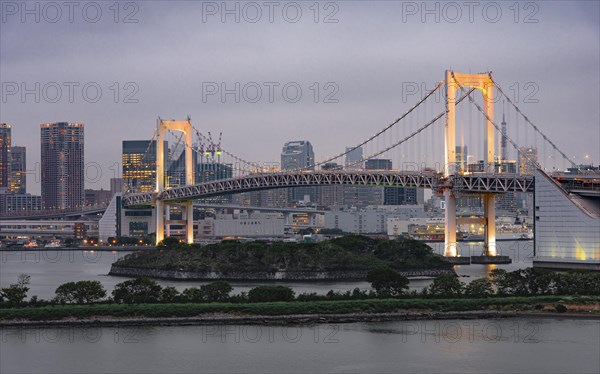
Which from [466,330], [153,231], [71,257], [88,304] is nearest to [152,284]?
[88,304]

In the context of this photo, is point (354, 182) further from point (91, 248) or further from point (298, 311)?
point (91, 248)

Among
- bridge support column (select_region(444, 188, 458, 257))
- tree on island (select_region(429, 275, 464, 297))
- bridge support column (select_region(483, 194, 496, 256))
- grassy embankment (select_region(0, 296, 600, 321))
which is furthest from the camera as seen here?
bridge support column (select_region(483, 194, 496, 256))

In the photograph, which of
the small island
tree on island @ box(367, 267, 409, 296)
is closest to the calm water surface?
tree on island @ box(367, 267, 409, 296)

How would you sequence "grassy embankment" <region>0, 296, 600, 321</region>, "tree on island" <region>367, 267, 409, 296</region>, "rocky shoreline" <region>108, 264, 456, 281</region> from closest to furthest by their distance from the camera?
"grassy embankment" <region>0, 296, 600, 321</region> < "tree on island" <region>367, 267, 409, 296</region> < "rocky shoreline" <region>108, 264, 456, 281</region>

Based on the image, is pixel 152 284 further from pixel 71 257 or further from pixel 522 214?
pixel 522 214

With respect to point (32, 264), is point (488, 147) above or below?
above

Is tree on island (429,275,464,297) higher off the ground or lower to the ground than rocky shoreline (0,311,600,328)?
higher

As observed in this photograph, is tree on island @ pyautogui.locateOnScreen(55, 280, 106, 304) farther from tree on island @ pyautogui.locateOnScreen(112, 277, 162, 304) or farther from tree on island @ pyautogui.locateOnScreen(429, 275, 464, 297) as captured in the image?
tree on island @ pyautogui.locateOnScreen(429, 275, 464, 297)

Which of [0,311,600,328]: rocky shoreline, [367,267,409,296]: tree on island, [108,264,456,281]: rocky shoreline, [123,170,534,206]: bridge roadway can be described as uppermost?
[123,170,534,206]: bridge roadway
